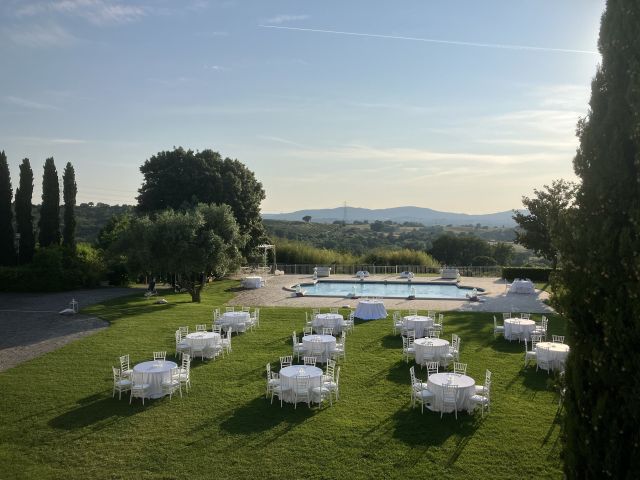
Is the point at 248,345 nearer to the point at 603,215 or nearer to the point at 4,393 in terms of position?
the point at 4,393

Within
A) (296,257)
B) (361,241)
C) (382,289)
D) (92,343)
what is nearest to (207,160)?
(296,257)

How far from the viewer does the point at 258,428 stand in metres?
10.9

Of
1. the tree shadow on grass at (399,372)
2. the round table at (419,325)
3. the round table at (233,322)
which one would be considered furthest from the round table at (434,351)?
the round table at (233,322)

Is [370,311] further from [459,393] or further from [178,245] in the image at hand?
[459,393]

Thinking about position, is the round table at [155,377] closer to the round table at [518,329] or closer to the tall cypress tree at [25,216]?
the round table at [518,329]

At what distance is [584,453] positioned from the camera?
19.4 feet

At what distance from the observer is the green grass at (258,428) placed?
9211 mm

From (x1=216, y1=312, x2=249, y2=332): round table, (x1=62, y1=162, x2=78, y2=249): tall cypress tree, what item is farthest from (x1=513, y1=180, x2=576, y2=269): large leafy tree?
(x1=62, y1=162, x2=78, y2=249): tall cypress tree

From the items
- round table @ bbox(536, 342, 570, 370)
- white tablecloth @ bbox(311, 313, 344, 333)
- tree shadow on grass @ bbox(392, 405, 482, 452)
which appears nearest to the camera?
tree shadow on grass @ bbox(392, 405, 482, 452)

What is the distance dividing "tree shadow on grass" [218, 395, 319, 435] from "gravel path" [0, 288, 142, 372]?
8652 millimetres

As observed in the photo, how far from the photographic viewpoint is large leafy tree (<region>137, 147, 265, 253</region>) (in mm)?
37688

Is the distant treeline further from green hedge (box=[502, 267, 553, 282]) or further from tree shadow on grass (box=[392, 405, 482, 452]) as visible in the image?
tree shadow on grass (box=[392, 405, 482, 452])

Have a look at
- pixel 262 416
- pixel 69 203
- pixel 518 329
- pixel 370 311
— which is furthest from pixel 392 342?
pixel 69 203

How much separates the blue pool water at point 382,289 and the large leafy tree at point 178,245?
888cm
